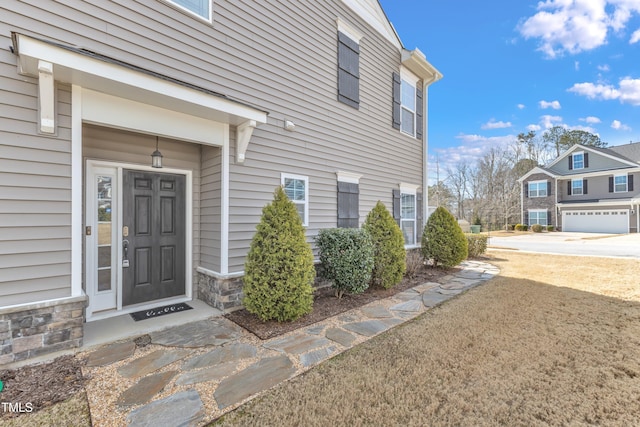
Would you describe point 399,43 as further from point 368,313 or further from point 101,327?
point 101,327

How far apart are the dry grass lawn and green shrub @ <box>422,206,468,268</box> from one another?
286cm

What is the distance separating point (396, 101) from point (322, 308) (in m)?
6.18

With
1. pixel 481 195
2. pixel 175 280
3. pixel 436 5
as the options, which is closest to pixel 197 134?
pixel 175 280

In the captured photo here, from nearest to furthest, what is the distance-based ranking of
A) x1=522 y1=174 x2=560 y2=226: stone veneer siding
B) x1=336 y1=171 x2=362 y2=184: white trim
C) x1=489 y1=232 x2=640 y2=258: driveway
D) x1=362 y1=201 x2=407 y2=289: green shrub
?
x1=362 y1=201 x2=407 y2=289: green shrub → x1=336 y1=171 x2=362 y2=184: white trim → x1=489 y1=232 x2=640 y2=258: driveway → x1=522 y1=174 x2=560 y2=226: stone veneer siding

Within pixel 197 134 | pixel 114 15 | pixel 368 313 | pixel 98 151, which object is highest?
pixel 114 15

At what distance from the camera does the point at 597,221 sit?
22.3 m

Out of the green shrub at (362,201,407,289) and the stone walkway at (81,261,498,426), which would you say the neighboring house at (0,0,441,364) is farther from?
the green shrub at (362,201,407,289)

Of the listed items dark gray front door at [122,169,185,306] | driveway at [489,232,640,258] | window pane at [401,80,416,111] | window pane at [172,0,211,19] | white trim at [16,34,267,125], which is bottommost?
driveway at [489,232,640,258]

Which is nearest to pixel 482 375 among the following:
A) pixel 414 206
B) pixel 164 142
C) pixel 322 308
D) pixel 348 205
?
pixel 322 308

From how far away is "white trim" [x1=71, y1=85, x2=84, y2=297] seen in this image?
2.99m

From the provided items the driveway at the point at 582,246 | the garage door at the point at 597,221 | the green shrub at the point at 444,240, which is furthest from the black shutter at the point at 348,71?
the garage door at the point at 597,221

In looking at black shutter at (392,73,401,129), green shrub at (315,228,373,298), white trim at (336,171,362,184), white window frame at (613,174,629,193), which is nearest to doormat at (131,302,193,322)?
green shrub at (315,228,373,298)

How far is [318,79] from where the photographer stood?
18.8ft

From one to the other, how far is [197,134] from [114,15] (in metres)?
1.56
